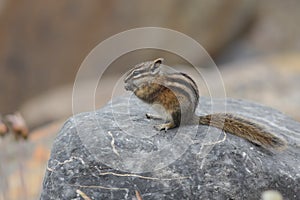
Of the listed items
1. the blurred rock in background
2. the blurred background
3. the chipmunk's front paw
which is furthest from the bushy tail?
the blurred rock in background

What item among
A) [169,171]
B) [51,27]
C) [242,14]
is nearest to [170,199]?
[169,171]

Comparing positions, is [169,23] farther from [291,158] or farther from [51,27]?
[291,158]

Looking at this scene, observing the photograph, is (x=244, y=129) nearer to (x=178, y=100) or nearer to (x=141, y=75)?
(x=178, y=100)

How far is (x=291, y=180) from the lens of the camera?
456 cm

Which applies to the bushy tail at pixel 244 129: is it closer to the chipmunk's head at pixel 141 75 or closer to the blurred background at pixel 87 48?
the chipmunk's head at pixel 141 75

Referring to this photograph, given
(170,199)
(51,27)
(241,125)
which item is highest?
(51,27)

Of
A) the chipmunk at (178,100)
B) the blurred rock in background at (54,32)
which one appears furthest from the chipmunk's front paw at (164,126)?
the blurred rock in background at (54,32)

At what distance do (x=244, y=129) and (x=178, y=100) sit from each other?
1.45ft

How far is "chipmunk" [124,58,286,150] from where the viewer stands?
459 cm

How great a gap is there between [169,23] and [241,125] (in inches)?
432

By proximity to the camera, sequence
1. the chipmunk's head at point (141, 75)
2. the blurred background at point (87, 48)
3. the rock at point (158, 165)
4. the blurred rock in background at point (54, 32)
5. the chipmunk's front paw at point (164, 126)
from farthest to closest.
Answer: the blurred rock in background at point (54, 32) → the blurred background at point (87, 48) → the chipmunk's front paw at point (164, 126) → the chipmunk's head at point (141, 75) → the rock at point (158, 165)

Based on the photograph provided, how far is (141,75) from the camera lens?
4582mm

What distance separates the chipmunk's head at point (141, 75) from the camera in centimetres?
457

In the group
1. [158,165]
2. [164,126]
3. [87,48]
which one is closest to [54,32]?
[87,48]
